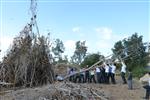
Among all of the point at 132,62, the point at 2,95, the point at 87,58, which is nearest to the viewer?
the point at 2,95

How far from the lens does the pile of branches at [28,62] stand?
56.4 feet

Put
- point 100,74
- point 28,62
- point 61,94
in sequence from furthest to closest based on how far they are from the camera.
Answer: point 100,74 → point 28,62 → point 61,94

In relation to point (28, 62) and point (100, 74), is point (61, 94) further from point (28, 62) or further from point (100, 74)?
point (100, 74)

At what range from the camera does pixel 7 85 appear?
1700 cm

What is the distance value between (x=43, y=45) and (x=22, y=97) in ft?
15.4

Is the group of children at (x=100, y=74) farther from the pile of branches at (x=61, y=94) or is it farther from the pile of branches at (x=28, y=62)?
the pile of branches at (x=61, y=94)

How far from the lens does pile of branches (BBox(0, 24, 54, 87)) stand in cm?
1720

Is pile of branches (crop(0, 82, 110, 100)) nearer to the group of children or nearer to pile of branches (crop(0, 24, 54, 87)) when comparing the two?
pile of branches (crop(0, 24, 54, 87))

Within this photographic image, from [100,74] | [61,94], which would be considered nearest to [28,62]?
[61,94]

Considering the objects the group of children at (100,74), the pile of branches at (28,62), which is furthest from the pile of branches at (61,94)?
the group of children at (100,74)

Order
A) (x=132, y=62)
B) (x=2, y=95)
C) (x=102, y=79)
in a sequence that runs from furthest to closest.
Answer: (x=132, y=62) → (x=102, y=79) → (x=2, y=95)

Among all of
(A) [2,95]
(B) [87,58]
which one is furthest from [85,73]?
(B) [87,58]

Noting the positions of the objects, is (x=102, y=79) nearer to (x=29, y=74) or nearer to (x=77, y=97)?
(x=29, y=74)

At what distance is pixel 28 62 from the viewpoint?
1722cm
